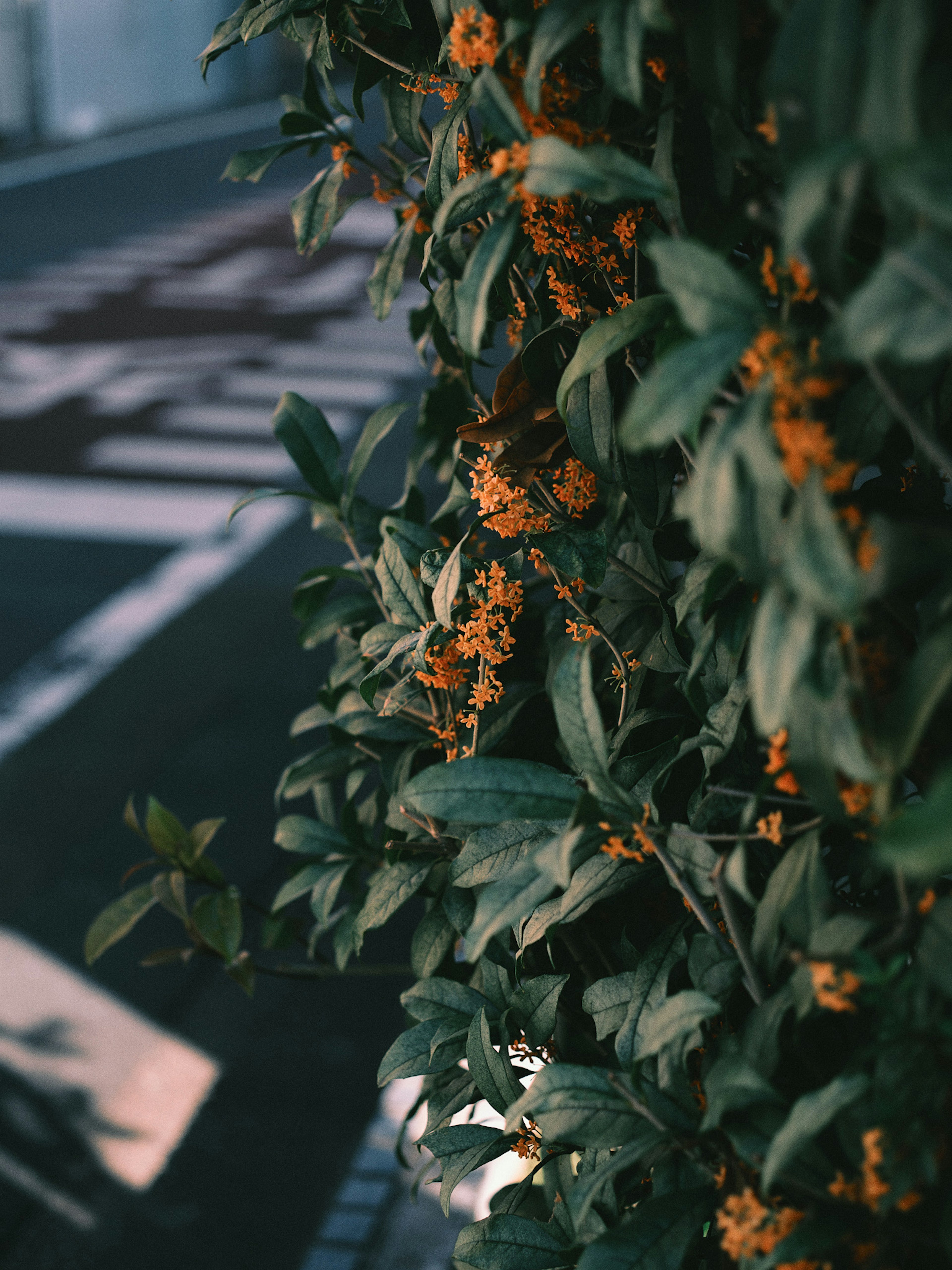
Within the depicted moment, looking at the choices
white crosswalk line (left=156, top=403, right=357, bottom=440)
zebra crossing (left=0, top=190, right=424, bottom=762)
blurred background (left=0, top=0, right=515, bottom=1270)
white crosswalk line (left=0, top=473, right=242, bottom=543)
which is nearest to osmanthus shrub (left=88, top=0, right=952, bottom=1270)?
blurred background (left=0, top=0, right=515, bottom=1270)

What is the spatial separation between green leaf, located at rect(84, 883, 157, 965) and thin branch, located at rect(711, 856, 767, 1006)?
82 centimetres

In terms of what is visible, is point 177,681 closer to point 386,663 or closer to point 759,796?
point 386,663

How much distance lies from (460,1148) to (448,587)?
50 centimetres

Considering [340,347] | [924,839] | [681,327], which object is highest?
[681,327]

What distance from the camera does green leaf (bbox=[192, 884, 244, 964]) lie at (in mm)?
1292

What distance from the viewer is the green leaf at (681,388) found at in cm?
51

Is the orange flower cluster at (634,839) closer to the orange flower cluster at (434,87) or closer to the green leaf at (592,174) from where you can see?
the green leaf at (592,174)

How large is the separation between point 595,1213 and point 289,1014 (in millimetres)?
1997

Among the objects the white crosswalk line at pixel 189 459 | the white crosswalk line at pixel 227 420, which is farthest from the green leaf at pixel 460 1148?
the white crosswalk line at pixel 227 420

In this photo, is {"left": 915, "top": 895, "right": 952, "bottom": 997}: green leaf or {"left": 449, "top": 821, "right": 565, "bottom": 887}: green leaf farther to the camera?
{"left": 449, "top": 821, "right": 565, "bottom": 887}: green leaf

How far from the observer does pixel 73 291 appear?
9.51 meters

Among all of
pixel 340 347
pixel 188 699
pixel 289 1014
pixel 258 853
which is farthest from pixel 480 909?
pixel 340 347

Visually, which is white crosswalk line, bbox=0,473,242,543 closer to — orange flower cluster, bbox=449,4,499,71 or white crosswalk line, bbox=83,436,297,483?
white crosswalk line, bbox=83,436,297,483

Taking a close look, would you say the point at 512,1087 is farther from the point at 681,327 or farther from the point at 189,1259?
the point at 189,1259
